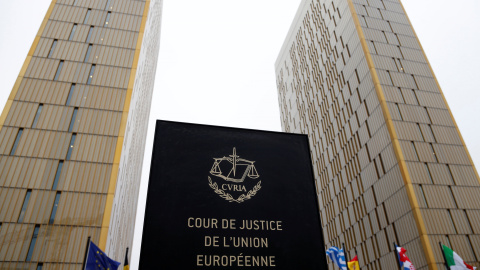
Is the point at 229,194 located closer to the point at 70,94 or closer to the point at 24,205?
the point at 24,205

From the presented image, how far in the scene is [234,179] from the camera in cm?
576

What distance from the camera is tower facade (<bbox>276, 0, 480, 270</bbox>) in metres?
37.2

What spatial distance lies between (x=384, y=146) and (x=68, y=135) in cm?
3600

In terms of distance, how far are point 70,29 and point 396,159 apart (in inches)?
1689

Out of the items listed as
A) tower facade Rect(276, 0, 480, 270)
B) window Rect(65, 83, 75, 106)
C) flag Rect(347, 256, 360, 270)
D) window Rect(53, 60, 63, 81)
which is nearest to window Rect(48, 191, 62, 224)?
window Rect(65, 83, 75, 106)

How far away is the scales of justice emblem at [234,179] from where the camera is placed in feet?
18.7

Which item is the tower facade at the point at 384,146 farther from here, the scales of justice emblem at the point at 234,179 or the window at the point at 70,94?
the window at the point at 70,94

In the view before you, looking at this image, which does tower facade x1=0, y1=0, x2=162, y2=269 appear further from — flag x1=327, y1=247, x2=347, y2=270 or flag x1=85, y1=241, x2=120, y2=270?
flag x1=327, y1=247, x2=347, y2=270

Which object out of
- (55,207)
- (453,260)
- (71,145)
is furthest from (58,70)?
(453,260)

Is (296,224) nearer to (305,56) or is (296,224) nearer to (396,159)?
(396,159)

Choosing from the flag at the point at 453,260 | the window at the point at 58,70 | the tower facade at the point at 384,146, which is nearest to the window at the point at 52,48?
the window at the point at 58,70

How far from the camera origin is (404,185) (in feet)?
126

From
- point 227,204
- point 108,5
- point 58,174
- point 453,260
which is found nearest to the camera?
point 227,204

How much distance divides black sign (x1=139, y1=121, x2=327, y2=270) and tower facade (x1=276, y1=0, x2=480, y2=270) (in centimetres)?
3428
